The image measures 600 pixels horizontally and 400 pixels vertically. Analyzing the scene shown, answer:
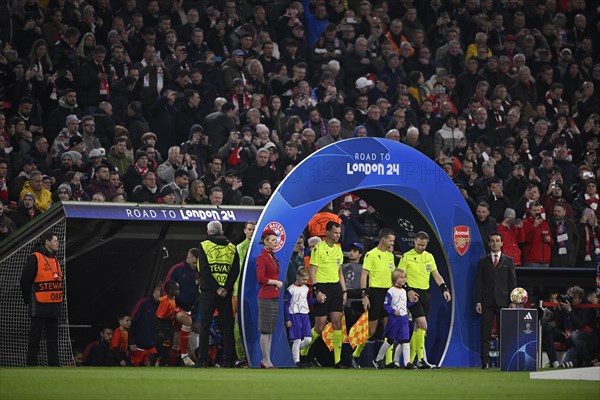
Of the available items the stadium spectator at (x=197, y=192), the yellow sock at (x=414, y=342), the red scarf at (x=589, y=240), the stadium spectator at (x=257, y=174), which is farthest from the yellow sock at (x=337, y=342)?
the red scarf at (x=589, y=240)

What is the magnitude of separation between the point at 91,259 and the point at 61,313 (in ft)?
3.96

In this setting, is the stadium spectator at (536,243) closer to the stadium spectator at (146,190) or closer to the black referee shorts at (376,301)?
the black referee shorts at (376,301)

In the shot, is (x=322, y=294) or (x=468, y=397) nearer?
(x=468, y=397)

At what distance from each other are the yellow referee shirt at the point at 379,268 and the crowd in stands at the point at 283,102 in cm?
287

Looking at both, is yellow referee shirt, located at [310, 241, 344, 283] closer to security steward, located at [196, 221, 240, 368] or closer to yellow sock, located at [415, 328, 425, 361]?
security steward, located at [196, 221, 240, 368]

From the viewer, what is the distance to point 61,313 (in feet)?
58.1

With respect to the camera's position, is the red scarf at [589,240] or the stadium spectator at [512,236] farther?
the red scarf at [589,240]

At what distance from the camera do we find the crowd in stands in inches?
787

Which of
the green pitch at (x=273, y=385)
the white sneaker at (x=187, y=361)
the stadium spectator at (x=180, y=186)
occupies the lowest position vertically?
the green pitch at (x=273, y=385)

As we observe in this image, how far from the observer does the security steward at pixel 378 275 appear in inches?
697

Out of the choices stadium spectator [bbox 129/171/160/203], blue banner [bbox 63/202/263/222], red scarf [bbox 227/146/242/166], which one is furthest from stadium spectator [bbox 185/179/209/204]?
red scarf [bbox 227/146/242/166]

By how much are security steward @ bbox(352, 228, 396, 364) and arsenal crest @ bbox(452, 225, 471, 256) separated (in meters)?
1.34

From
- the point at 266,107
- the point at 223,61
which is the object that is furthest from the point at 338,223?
the point at 223,61

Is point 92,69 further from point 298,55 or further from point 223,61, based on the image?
point 298,55
